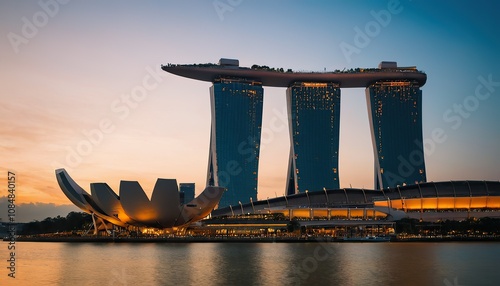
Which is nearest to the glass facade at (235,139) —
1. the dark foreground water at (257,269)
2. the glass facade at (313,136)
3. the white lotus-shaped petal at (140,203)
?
the glass facade at (313,136)

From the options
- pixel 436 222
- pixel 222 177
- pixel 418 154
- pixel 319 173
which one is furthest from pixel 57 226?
pixel 418 154

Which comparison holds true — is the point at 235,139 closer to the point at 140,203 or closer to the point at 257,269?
the point at 140,203

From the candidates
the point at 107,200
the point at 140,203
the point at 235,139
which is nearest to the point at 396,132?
the point at 235,139

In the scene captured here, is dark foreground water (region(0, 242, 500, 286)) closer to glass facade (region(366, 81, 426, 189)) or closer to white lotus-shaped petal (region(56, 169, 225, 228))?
white lotus-shaped petal (region(56, 169, 225, 228))

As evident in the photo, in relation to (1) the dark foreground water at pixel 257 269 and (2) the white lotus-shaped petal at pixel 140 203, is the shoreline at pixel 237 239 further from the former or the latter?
(1) the dark foreground water at pixel 257 269

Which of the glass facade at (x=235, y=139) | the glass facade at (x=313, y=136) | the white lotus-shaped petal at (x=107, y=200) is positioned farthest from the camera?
the glass facade at (x=313, y=136)

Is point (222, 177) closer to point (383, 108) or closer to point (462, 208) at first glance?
point (383, 108)

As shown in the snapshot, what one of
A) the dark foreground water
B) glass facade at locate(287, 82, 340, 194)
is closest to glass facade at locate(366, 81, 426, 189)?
glass facade at locate(287, 82, 340, 194)

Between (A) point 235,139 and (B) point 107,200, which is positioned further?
(A) point 235,139
